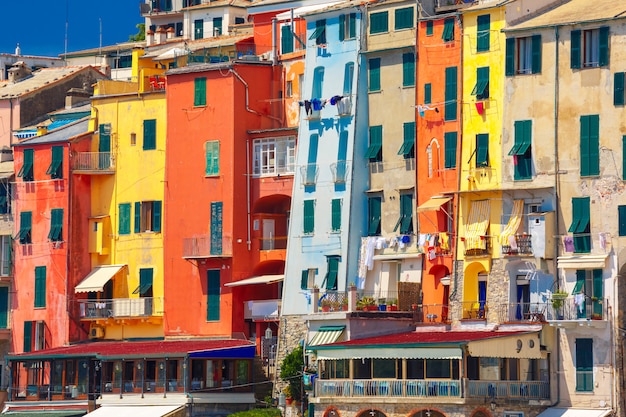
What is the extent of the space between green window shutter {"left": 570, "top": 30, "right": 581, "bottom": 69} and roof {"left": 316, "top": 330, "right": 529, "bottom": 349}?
11.1 metres

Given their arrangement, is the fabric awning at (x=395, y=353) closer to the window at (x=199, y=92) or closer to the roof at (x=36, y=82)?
the window at (x=199, y=92)

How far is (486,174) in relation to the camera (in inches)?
3287

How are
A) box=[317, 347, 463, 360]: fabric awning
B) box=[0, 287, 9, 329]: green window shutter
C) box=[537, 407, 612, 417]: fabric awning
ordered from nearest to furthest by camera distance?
box=[537, 407, 612, 417]: fabric awning → box=[317, 347, 463, 360]: fabric awning → box=[0, 287, 9, 329]: green window shutter

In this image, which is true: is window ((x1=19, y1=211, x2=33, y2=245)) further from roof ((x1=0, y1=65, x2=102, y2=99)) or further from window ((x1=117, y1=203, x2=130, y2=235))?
roof ((x1=0, y1=65, x2=102, y2=99))

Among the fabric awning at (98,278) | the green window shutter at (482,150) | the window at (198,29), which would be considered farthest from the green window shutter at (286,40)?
the window at (198,29)

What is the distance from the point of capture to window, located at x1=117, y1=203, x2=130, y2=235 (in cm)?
9925

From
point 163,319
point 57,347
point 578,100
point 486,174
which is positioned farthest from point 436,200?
point 57,347

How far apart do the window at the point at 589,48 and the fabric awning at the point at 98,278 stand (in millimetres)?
28430

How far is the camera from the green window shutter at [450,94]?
8562 cm

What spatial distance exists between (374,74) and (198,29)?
121 feet

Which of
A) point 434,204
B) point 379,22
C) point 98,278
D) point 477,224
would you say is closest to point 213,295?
point 98,278

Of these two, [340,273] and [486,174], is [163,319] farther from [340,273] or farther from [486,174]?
[486,174]

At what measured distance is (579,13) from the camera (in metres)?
81.8

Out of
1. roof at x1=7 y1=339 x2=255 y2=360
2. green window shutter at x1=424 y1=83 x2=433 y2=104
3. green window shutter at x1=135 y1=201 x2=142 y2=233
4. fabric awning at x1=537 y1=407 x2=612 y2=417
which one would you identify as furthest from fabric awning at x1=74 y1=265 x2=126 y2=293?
fabric awning at x1=537 y1=407 x2=612 y2=417
